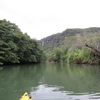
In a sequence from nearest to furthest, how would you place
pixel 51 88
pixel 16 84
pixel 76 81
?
pixel 51 88 → pixel 16 84 → pixel 76 81

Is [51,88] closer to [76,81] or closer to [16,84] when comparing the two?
[16,84]

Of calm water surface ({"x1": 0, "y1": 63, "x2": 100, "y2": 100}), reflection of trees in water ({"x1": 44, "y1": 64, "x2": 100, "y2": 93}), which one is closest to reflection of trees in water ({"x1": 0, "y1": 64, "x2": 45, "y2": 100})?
calm water surface ({"x1": 0, "y1": 63, "x2": 100, "y2": 100})

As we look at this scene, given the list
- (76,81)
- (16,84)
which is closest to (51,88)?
(16,84)

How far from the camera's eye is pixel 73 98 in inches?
201

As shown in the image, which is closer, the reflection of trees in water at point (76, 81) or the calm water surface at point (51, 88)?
the calm water surface at point (51, 88)

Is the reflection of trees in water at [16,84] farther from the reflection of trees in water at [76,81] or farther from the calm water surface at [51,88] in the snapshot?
the reflection of trees in water at [76,81]

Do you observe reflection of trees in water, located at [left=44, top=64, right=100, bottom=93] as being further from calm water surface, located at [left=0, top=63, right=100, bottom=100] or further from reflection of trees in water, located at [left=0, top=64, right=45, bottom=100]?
reflection of trees in water, located at [left=0, top=64, right=45, bottom=100]

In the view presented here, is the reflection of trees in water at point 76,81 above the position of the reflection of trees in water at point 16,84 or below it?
below

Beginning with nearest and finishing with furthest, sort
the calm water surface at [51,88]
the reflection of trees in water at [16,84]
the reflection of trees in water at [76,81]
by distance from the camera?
the calm water surface at [51,88] → the reflection of trees in water at [16,84] → the reflection of trees in water at [76,81]

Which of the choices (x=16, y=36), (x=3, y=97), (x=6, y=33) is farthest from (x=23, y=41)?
(x=3, y=97)

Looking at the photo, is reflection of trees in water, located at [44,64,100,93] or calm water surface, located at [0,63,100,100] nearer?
calm water surface, located at [0,63,100,100]

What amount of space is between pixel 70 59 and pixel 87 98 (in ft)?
91.7

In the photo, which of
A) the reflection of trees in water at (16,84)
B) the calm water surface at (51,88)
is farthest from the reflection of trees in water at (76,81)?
the reflection of trees in water at (16,84)

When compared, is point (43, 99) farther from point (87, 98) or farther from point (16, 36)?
point (16, 36)
